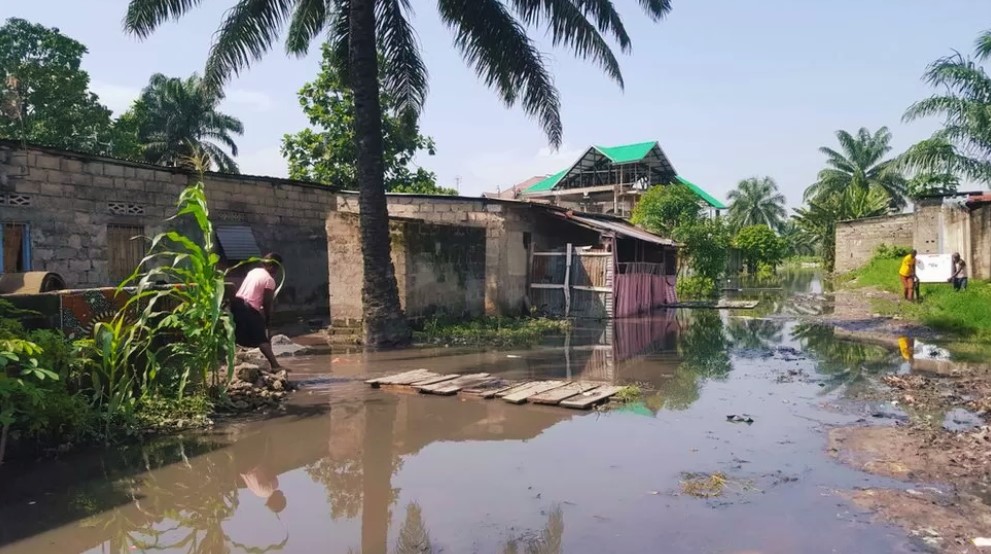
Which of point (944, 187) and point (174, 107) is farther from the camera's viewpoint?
point (174, 107)

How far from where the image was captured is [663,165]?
124 ft

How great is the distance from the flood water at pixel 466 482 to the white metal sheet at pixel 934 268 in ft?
51.6

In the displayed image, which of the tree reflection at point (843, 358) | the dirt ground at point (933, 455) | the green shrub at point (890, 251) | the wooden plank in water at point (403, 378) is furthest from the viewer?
the green shrub at point (890, 251)

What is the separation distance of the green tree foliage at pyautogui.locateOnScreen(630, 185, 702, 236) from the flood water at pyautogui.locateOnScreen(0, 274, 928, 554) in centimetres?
1932

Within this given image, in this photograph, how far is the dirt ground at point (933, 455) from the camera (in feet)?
13.2

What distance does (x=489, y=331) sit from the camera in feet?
45.3

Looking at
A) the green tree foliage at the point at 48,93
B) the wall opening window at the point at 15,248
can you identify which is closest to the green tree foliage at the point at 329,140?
the green tree foliage at the point at 48,93

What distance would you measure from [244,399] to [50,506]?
8.87 feet

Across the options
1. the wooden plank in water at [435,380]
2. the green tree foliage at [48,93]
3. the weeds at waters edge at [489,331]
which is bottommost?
the wooden plank in water at [435,380]

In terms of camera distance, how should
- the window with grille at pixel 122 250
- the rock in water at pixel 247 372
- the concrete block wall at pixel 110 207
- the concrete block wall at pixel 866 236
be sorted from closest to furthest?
the rock in water at pixel 247 372
the concrete block wall at pixel 110 207
the window with grille at pixel 122 250
the concrete block wall at pixel 866 236

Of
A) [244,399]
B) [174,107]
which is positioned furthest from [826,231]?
[244,399]

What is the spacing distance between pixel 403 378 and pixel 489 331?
5527 millimetres

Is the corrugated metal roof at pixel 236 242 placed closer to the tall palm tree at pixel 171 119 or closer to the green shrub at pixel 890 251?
the tall palm tree at pixel 171 119

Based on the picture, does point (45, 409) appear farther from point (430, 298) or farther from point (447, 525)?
point (430, 298)
